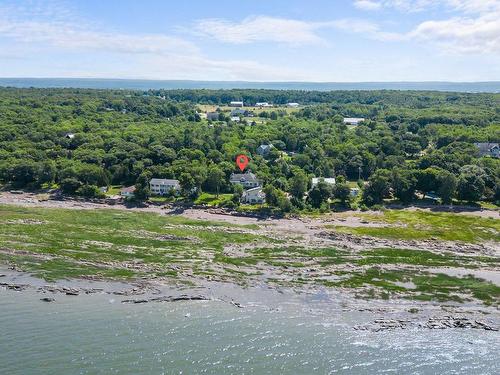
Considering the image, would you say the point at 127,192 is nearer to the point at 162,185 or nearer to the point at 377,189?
the point at 162,185

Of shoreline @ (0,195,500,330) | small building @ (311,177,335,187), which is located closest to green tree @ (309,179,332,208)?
small building @ (311,177,335,187)

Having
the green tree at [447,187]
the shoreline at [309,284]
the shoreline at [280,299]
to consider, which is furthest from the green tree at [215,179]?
the shoreline at [280,299]

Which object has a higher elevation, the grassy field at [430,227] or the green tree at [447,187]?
the green tree at [447,187]

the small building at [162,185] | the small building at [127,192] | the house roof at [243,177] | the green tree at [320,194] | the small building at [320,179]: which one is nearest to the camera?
the green tree at [320,194]

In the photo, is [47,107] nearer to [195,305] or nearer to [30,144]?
[30,144]

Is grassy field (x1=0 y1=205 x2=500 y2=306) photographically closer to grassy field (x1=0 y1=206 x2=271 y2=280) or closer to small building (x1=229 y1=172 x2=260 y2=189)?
grassy field (x1=0 y1=206 x2=271 y2=280)

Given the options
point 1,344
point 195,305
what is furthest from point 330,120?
point 1,344

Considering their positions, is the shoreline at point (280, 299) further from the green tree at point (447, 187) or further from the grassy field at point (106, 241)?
the green tree at point (447, 187)
